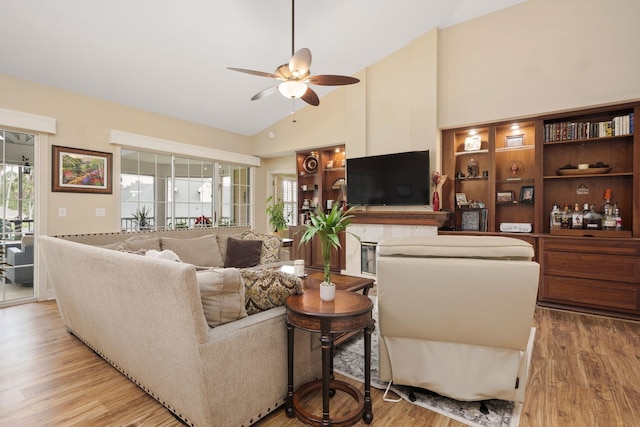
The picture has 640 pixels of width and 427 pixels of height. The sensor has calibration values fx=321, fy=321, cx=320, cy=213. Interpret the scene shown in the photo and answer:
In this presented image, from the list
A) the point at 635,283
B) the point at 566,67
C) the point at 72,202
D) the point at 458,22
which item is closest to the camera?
the point at 635,283

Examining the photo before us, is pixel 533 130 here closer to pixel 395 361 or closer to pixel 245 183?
pixel 395 361

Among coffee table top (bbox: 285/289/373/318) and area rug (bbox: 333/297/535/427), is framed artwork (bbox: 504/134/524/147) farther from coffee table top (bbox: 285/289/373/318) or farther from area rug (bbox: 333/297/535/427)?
coffee table top (bbox: 285/289/373/318)

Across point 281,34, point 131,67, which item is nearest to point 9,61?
point 131,67

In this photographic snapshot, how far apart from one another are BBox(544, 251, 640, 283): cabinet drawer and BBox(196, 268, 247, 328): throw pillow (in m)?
3.71

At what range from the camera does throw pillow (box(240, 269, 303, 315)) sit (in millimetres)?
1770

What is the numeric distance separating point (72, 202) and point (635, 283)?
257 inches

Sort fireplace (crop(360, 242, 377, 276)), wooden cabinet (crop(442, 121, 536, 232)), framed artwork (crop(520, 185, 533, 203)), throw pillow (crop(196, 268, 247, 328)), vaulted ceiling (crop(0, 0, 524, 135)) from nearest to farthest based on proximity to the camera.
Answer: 1. throw pillow (crop(196, 268, 247, 328))
2. vaulted ceiling (crop(0, 0, 524, 135))
3. framed artwork (crop(520, 185, 533, 203))
4. wooden cabinet (crop(442, 121, 536, 232))
5. fireplace (crop(360, 242, 377, 276))

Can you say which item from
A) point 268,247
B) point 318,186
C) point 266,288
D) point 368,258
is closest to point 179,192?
point 268,247

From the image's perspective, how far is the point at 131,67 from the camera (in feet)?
12.9

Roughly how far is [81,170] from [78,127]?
1.82 feet

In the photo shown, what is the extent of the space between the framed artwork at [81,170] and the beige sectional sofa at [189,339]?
8.14ft

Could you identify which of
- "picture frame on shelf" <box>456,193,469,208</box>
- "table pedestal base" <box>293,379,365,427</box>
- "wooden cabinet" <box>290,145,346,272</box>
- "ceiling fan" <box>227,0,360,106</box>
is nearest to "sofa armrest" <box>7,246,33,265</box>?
"ceiling fan" <box>227,0,360,106</box>

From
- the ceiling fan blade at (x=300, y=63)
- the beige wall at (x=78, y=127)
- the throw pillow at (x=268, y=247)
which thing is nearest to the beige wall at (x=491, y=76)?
the throw pillow at (x=268, y=247)

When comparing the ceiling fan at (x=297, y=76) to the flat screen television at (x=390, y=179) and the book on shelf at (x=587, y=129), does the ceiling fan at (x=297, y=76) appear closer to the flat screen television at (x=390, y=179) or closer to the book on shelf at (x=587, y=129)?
the flat screen television at (x=390, y=179)
